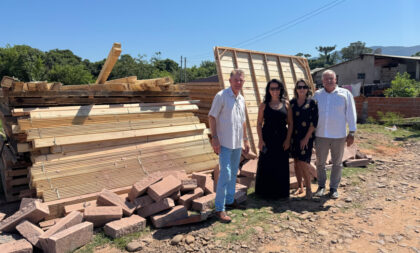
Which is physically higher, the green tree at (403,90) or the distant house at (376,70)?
the distant house at (376,70)

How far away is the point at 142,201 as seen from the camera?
4031mm

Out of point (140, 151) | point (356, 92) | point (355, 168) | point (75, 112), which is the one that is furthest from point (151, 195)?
point (356, 92)

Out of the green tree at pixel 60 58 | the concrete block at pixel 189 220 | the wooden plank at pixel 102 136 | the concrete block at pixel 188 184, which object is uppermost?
the green tree at pixel 60 58

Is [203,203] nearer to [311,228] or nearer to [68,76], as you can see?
[311,228]

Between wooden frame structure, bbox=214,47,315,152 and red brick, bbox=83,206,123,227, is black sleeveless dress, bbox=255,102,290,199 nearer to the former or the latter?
wooden frame structure, bbox=214,47,315,152

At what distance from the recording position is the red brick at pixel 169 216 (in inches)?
146

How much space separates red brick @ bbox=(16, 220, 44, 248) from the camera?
3235 millimetres

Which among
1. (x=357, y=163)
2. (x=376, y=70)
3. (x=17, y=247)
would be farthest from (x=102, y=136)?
(x=376, y=70)

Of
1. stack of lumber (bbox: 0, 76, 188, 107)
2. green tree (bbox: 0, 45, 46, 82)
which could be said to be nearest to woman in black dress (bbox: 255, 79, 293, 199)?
stack of lumber (bbox: 0, 76, 188, 107)

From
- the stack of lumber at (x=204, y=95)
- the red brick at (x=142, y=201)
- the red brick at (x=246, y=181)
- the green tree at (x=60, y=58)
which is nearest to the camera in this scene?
the red brick at (x=142, y=201)

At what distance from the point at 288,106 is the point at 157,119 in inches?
106

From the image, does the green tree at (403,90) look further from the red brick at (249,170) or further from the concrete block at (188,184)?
the concrete block at (188,184)

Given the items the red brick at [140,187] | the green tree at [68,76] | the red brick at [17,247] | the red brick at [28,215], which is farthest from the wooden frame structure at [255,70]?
the green tree at [68,76]

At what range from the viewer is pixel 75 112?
4.79 metres
